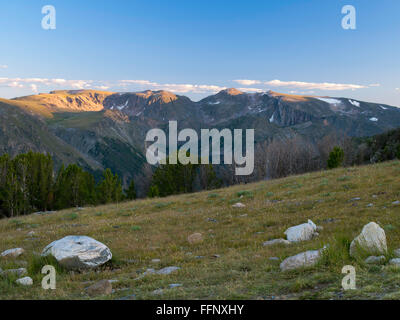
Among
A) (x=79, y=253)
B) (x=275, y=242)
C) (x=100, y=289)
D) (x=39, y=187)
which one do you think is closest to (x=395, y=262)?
(x=275, y=242)

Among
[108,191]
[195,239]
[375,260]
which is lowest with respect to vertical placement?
[108,191]

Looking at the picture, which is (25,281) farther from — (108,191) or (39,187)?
(108,191)

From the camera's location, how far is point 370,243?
6.80 meters

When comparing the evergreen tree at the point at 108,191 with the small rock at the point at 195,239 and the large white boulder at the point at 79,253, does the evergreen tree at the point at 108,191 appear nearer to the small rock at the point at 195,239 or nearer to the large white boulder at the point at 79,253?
the small rock at the point at 195,239

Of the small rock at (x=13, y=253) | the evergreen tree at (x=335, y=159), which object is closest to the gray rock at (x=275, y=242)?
the small rock at (x=13, y=253)

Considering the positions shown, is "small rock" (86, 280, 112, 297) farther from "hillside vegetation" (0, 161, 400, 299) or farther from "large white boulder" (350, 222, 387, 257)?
"large white boulder" (350, 222, 387, 257)

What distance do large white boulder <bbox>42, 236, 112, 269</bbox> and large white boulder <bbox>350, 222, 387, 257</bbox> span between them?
20.5 feet

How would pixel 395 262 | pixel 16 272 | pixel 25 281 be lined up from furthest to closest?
pixel 16 272 → pixel 25 281 → pixel 395 262

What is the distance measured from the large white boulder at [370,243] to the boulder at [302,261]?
73 centimetres

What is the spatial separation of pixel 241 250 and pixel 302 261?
2783mm

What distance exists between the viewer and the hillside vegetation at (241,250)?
5496mm

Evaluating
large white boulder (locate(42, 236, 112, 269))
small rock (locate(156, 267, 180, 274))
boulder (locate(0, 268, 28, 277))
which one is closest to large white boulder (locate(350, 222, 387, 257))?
small rock (locate(156, 267, 180, 274))
